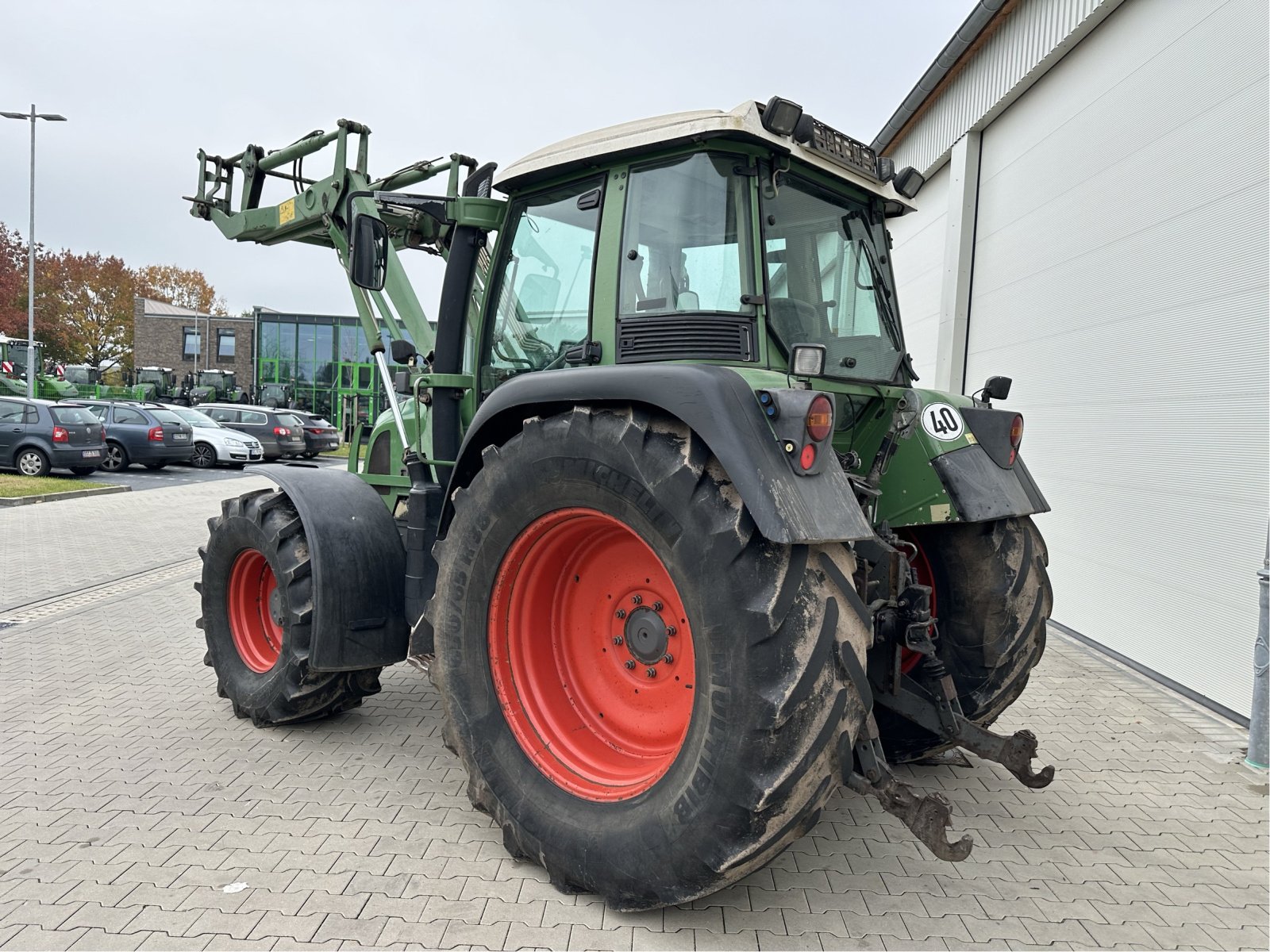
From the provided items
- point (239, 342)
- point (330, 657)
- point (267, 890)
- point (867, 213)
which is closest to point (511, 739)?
point (267, 890)

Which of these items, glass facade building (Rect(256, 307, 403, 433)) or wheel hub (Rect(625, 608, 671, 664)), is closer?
wheel hub (Rect(625, 608, 671, 664))

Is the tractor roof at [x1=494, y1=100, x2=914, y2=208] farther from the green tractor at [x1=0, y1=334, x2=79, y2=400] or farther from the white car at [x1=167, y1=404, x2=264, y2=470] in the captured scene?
the green tractor at [x1=0, y1=334, x2=79, y2=400]

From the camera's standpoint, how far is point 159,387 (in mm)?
34844

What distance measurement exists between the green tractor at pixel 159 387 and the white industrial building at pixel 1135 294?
3151 centimetres

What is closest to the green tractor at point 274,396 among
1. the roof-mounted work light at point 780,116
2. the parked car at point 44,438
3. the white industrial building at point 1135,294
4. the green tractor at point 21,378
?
the green tractor at point 21,378

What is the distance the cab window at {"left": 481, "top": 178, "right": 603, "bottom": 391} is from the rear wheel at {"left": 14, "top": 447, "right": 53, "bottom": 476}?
15883 millimetres

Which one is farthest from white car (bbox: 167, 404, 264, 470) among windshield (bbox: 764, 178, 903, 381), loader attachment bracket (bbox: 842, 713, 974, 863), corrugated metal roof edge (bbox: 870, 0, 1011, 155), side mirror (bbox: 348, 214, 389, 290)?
loader attachment bracket (bbox: 842, 713, 974, 863)

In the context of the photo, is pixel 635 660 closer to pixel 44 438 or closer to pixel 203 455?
pixel 44 438

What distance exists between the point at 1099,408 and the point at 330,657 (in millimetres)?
Answer: 5594

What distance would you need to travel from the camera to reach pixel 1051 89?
23.7 ft

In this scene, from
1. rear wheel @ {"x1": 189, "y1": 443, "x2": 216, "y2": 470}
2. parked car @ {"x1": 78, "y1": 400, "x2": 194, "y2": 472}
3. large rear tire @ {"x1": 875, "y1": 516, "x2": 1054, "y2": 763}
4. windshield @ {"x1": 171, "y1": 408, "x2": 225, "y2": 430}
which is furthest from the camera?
windshield @ {"x1": 171, "y1": 408, "x2": 225, "y2": 430}

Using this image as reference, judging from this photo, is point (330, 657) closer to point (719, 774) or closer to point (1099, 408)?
point (719, 774)

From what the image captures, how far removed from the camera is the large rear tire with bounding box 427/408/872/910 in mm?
2447

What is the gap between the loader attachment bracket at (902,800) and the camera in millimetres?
2531
